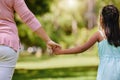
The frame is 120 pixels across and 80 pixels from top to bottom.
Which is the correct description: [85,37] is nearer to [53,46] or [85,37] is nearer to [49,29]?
[49,29]

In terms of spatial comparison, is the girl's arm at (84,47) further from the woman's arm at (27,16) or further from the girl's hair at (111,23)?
the woman's arm at (27,16)

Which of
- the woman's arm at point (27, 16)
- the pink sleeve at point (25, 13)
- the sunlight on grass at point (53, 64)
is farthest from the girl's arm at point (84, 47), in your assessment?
the sunlight on grass at point (53, 64)

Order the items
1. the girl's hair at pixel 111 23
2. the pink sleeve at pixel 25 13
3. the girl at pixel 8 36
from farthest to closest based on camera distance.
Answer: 1. the girl's hair at pixel 111 23
2. the pink sleeve at pixel 25 13
3. the girl at pixel 8 36

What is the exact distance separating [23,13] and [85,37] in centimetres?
4299

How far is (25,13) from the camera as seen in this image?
5195 mm

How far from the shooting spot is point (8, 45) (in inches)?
198

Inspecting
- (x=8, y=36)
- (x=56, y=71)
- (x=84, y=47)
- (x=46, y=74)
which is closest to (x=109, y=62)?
(x=84, y=47)

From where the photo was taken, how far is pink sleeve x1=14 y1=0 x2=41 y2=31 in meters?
5.11

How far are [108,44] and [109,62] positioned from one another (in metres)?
0.19

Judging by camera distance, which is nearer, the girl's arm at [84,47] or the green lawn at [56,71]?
the girl's arm at [84,47]

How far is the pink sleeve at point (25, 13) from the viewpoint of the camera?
5.11 metres

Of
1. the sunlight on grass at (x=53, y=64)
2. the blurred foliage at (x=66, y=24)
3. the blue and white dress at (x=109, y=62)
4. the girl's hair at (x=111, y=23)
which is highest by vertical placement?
the girl's hair at (x=111, y=23)

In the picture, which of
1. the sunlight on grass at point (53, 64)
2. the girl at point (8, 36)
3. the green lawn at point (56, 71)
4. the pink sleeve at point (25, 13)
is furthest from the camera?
the sunlight on grass at point (53, 64)

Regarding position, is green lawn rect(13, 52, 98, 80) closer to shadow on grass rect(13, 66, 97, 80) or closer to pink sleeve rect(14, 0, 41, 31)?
shadow on grass rect(13, 66, 97, 80)
